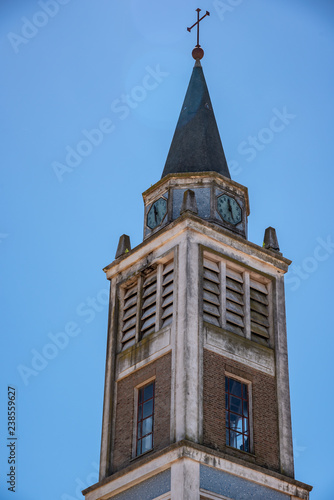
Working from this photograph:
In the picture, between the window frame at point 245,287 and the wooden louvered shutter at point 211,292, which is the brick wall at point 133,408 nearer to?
Result: the wooden louvered shutter at point 211,292

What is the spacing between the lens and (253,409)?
4022 cm

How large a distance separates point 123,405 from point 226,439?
4.51 meters

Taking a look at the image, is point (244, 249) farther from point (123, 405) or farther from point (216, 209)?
point (123, 405)

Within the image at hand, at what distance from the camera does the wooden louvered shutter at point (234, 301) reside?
41.5 meters

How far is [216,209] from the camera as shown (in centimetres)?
4425

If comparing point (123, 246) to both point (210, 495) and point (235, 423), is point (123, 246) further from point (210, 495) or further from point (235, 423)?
point (210, 495)

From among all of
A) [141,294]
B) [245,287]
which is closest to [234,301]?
[245,287]

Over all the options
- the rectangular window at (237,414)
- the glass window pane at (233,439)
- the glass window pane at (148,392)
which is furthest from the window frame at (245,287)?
the glass window pane at (233,439)

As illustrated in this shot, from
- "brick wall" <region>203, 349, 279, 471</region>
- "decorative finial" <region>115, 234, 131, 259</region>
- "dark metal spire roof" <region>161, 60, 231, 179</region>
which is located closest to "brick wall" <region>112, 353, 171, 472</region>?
"brick wall" <region>203, 349, 279, 471</region>

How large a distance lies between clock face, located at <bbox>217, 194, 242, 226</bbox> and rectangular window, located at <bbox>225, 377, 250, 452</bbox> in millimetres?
7178

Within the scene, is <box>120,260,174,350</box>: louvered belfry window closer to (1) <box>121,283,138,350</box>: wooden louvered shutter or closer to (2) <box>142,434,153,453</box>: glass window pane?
(1) <box>121,283,138,350</box>: wooden louvered shutter

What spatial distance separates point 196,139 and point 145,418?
12.6 meters

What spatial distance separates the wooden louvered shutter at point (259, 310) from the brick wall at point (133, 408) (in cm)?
403

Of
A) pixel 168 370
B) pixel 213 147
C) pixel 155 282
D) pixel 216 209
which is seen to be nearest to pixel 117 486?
pixel 168 370
